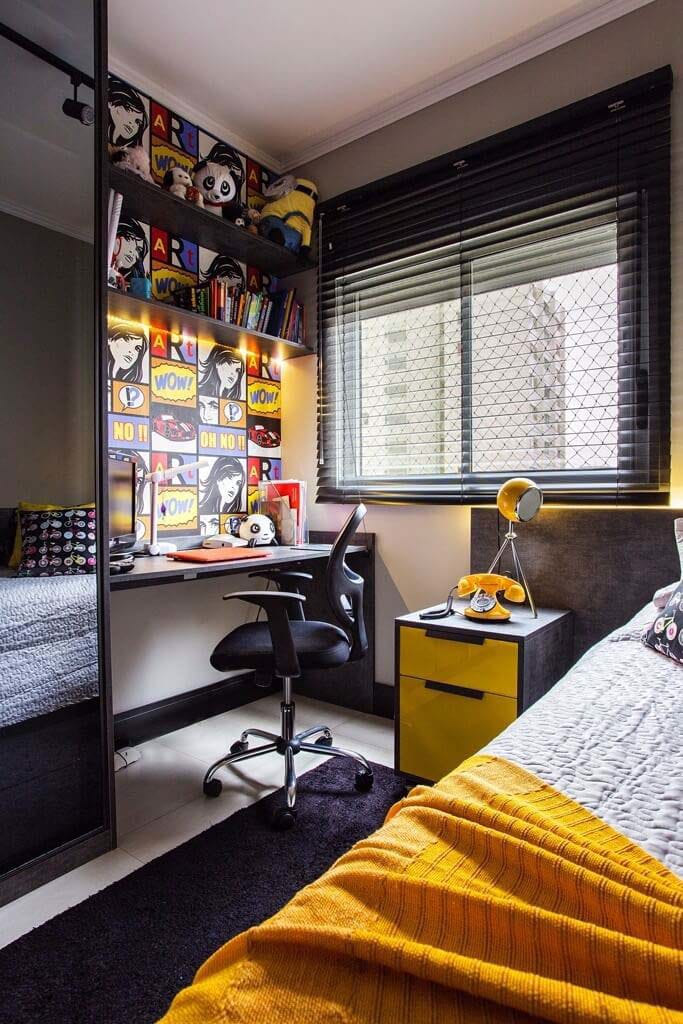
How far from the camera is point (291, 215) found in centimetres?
292

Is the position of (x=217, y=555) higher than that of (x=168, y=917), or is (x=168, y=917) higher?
(x=217, y=555)

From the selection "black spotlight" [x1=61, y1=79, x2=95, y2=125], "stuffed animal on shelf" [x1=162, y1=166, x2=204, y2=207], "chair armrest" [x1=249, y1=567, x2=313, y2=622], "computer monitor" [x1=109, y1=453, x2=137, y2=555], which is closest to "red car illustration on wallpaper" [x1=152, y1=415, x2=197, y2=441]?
"computer monitor" [x1=109, y1=453, x2=137, y2=555]

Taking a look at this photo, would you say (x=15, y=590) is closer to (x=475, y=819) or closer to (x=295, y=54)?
(x=475, y=819)

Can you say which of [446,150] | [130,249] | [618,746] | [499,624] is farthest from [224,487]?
[618,746]

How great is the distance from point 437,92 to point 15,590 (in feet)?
8.72

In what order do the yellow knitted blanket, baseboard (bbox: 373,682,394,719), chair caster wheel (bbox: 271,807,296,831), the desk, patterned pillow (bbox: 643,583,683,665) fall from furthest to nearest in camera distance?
baseboard (bbox: 373,682,394,719) < the desk < chair caster wheel (bbox: 271,807,296,831) < patterned pillow (bbox: 643,583,683,665) < the yellow knitted blanket

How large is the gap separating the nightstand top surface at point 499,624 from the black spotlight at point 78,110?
1.85m

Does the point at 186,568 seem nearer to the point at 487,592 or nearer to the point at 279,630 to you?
the point at 279,630

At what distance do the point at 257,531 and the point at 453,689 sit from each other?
1248mm

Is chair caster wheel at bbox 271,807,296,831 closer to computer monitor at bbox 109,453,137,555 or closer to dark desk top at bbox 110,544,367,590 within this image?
dark desk top at bbox 110,544,367,590

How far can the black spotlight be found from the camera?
5.59ft

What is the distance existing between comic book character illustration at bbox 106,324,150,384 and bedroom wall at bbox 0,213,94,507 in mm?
751

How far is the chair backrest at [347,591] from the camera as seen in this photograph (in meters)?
2.05

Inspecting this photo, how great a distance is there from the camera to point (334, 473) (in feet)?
9.93
